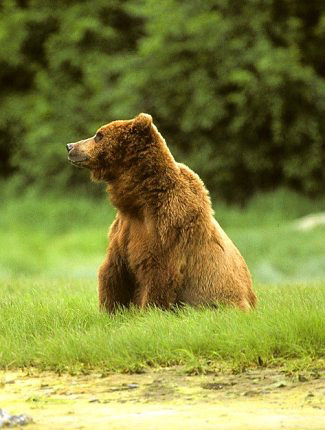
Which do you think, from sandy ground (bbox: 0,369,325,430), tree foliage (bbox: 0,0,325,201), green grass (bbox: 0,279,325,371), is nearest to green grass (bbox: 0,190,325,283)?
tree foliage (bbox: 0,0,325,201)

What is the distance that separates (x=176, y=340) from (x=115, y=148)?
1.28 meters

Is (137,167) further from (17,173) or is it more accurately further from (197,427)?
(17,173)

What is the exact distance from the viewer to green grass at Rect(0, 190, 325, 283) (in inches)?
537

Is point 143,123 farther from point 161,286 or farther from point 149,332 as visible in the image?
point 149,332

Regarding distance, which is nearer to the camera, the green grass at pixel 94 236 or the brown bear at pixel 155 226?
the brown bear at pixel 155 226

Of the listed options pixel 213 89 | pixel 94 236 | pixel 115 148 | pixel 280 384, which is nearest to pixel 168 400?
pixel 280 384

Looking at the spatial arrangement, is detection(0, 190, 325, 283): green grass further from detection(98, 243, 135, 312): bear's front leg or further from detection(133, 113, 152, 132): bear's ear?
detection(133, 113, 152, 132): bear's ear

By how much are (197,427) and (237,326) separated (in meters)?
1.52

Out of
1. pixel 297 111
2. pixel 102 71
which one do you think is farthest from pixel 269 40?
pixel 102 71

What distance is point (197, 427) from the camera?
4203 mm

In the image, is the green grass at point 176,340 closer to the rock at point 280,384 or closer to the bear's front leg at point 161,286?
the bear's front leg at point 161,286

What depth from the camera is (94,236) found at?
16203 millimetres

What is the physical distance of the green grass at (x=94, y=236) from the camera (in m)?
13.6

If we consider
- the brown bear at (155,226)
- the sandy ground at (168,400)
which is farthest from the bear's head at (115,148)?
the sandy ground at (168,400)
